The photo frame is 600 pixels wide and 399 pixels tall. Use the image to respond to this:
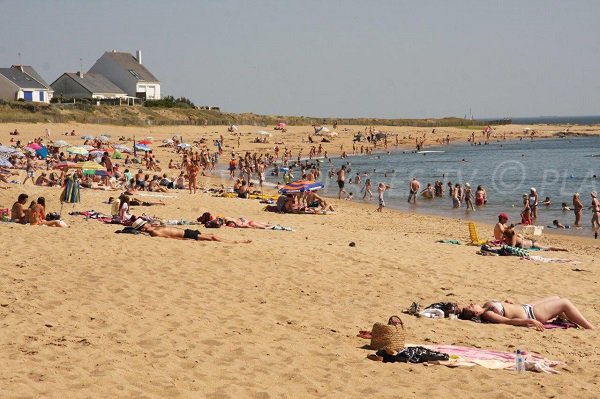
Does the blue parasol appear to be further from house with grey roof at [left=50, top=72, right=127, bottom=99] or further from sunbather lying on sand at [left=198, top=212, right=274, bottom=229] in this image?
house with grey roof at [left=50, top=72, right=127, bottom=99]

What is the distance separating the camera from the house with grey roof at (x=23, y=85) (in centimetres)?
6412

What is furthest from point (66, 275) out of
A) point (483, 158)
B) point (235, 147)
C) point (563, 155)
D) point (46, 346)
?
point (563, 155)

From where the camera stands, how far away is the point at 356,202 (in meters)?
29.2

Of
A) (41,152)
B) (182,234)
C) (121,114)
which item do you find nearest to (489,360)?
(182,234)

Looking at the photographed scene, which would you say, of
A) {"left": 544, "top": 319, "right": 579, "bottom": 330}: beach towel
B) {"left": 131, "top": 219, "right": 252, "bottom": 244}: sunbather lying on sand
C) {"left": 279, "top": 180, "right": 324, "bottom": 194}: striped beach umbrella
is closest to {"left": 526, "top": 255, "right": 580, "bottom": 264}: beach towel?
{"left": 544, "top": 319, "right": 579, "bottom": 330}: beach towel

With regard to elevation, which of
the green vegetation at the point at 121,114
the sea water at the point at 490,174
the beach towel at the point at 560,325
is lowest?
the sea water at the point at 490,174

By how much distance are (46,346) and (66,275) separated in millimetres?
2877

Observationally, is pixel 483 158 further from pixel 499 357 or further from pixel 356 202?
pixel 499 357

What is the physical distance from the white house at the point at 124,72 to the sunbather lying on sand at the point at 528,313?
73.2 m

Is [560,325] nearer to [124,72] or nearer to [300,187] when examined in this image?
[300,187]

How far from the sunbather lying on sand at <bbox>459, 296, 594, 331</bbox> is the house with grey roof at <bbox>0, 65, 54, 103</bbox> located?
61441 millimetres

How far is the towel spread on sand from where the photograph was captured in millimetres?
7082

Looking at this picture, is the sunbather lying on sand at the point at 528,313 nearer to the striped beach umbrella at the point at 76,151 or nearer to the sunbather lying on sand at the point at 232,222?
the sunbather lying on sand at the point at 232,222

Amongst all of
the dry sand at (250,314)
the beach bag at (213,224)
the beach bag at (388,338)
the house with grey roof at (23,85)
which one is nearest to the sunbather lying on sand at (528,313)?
the dry sand at (250,314)
